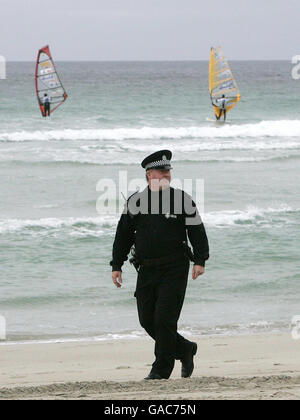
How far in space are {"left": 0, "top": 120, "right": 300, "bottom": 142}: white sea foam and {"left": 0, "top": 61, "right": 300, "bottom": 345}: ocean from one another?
3.0 inches

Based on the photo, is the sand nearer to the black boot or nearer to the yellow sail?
the black boot

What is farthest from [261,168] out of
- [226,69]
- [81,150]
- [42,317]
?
[42,317]

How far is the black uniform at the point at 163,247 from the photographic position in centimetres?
467

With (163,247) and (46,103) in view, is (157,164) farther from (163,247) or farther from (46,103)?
(46,103)

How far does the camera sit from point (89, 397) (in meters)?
4.27

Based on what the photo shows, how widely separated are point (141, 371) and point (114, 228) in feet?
23.5

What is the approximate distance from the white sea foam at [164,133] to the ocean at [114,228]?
0.25 feet

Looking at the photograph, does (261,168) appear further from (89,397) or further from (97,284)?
(89,397)

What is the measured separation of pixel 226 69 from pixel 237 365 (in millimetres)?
27217

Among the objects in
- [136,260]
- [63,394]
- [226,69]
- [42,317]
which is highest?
[226,69]

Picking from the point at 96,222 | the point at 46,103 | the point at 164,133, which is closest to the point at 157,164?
the point at 96,222

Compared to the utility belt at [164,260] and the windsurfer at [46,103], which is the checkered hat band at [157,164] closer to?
the utility belt at [164,260]

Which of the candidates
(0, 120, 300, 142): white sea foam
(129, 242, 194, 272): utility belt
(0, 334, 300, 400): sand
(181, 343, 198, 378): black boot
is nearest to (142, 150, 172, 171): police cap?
(129, 242, 194, 272): utility belt

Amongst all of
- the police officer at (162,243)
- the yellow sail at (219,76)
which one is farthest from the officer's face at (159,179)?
the yellow sail at (219,76)
